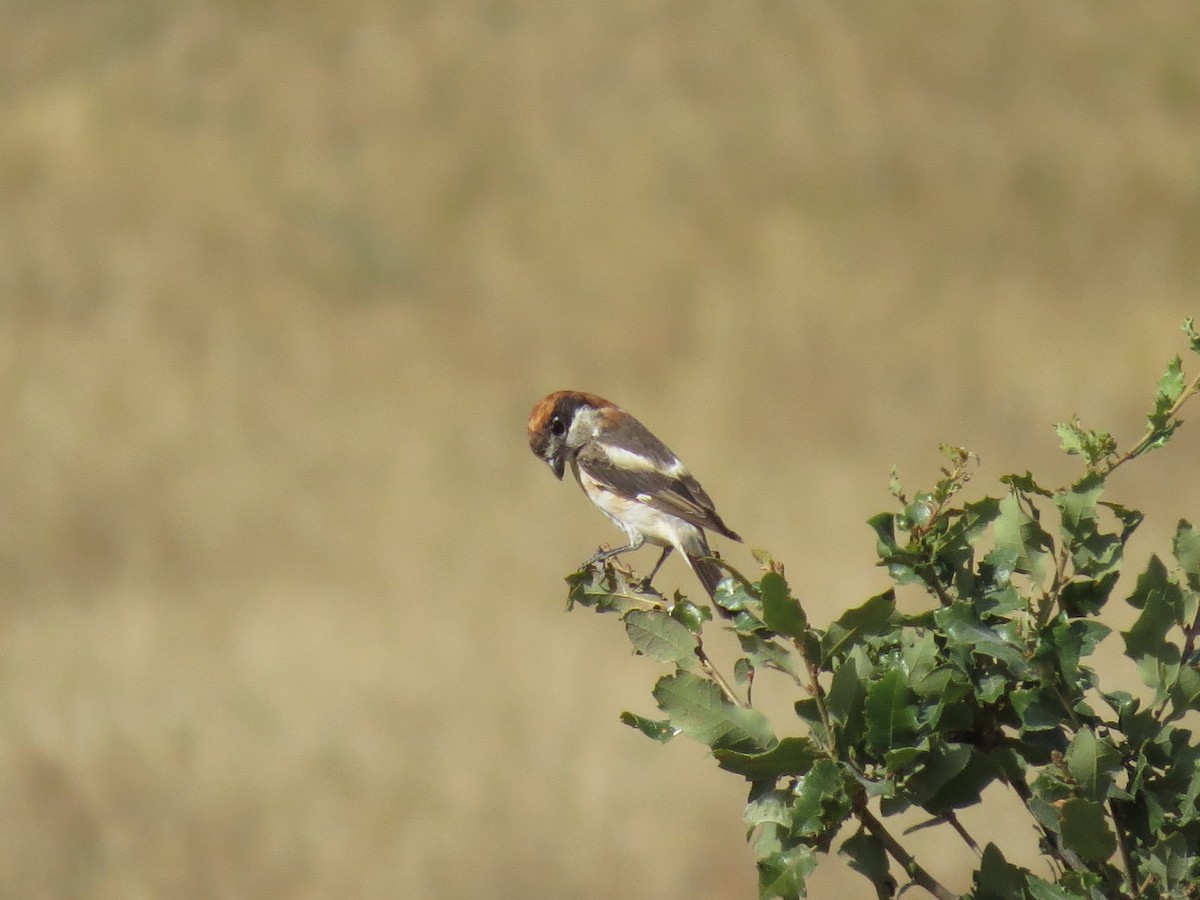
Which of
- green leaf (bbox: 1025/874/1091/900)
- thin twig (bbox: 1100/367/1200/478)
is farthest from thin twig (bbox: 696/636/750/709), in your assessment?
thin twig (bbox: 1100/367/1200/478)

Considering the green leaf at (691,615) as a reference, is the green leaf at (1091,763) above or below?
below

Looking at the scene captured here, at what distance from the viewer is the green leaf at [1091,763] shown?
1888mm

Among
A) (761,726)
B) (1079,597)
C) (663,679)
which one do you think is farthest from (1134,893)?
(663,679)

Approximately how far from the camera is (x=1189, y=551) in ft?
6.81

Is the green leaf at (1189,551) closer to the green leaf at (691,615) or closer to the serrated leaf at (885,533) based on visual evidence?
the serrated leaf at (885,533)

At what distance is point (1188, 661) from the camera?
2.07 meters

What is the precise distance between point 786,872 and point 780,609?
16.6 inches

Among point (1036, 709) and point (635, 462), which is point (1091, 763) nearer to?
point (1036, 709)

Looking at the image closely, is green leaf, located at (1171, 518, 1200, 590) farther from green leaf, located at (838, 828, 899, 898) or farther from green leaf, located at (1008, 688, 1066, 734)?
green leaf, located at (838, 828, 899, 898)

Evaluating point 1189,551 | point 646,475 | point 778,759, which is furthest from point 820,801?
point 646,475

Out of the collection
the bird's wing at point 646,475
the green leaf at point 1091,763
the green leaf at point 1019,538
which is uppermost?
the bird's wing at point 646,475

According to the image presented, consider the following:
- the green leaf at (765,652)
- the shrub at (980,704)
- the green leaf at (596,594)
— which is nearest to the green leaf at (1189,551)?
the shrub at (980,704)

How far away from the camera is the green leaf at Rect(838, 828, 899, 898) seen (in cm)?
208

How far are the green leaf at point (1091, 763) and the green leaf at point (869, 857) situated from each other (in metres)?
0.35
